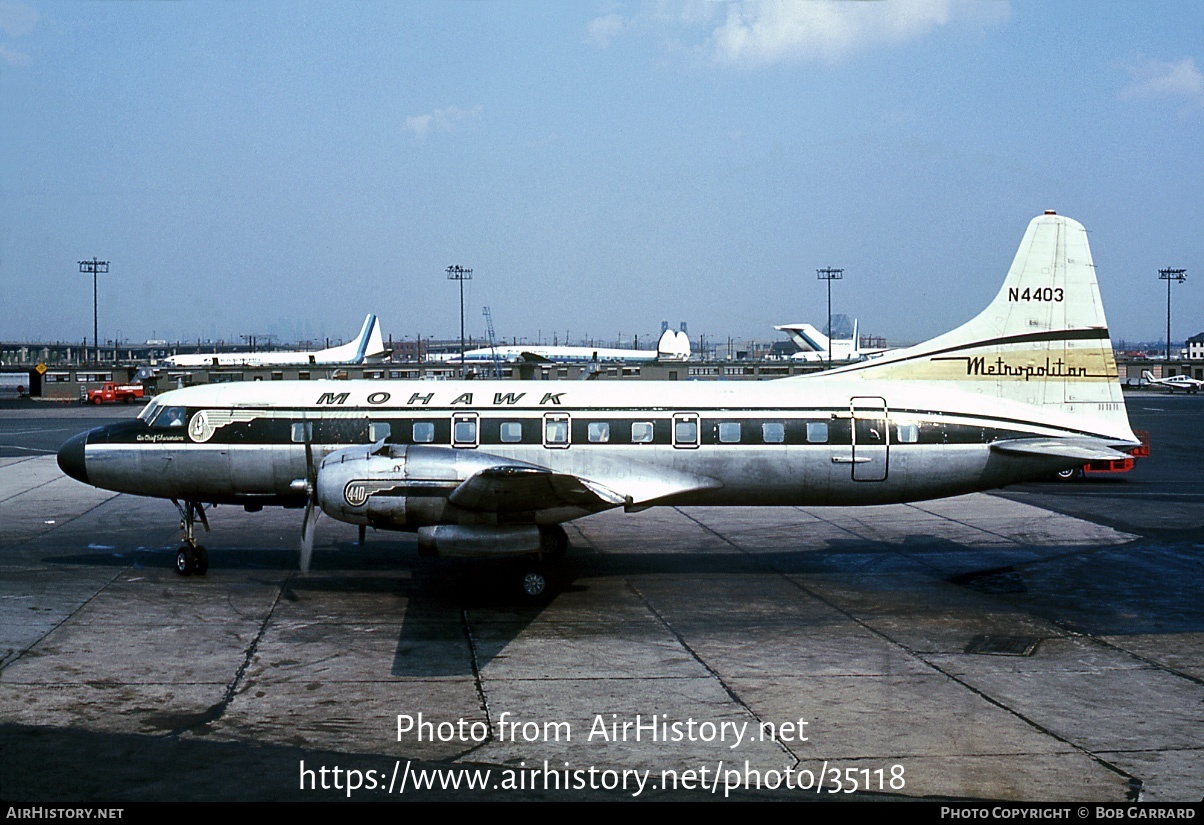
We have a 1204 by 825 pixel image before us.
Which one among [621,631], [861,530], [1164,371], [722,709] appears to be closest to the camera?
[722,709]

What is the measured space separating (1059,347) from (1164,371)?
113 m

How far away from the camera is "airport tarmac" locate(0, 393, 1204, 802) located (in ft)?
35.6

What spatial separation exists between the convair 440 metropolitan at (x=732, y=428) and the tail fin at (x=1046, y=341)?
29 millimetres

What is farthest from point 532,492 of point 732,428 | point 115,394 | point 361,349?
point 361,349

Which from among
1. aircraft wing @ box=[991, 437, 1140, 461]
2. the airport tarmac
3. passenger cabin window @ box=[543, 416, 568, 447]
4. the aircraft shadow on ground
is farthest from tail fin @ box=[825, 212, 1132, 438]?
passenger cabin window @ box=[543, 416, 568, 447]

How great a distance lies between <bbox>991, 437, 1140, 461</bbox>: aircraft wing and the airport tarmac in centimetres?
261

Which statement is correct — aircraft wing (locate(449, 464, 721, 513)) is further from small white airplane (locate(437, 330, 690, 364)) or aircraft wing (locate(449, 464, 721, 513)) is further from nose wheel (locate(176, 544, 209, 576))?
small white airplane (locate(437, 330, 690, 364))

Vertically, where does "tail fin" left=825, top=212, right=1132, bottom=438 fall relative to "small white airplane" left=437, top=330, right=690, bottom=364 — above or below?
below

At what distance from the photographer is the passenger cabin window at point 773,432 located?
2016 cm

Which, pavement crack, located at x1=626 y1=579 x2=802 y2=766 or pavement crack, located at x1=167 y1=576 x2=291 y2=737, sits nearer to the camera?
pavement crack, located at x1=626 y1=579 x2=802 y2=766

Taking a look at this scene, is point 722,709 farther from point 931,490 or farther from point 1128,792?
point 931,490

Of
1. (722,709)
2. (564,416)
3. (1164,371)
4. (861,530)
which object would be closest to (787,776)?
(722,709)

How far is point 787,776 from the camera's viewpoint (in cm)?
1076

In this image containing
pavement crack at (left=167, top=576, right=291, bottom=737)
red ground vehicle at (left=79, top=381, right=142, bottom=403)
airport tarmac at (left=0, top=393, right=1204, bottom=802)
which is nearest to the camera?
airport tarmac at (left=0, top=393, right=1204, bottom=802)
